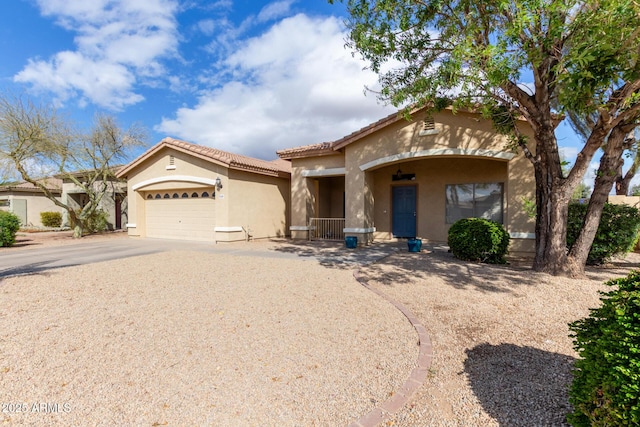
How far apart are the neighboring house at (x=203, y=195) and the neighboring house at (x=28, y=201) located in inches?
464

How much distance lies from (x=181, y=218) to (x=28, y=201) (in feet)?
55.8

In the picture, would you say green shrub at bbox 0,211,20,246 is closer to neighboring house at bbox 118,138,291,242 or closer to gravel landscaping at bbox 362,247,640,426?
neighboring house at bbox 118,138,291,242

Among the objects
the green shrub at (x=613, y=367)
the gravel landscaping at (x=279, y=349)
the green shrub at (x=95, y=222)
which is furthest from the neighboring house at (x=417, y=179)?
the green shrub at (x=95, y=222)

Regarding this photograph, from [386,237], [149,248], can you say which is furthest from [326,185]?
[149,248]

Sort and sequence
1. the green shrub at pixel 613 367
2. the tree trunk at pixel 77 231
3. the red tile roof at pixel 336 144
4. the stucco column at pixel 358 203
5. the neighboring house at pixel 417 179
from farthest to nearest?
the tree trunk at pixel 77 231 < the stucco column at pixel 358 203 < the red tile roof at pixel 336 144 < the neighboring house at pixel 417 179 < the green shrub at pixel 613 367

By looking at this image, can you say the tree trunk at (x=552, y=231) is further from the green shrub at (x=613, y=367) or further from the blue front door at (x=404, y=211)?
the blue front door at (x=404, y=211)

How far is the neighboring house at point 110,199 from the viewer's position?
21.3 metres

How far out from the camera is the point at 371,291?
627cm

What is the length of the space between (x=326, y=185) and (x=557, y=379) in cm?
1411

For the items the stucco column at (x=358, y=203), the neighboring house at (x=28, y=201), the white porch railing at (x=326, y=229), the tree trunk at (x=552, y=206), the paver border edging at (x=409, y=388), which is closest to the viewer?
the paver border edging at (x=409, y=388)

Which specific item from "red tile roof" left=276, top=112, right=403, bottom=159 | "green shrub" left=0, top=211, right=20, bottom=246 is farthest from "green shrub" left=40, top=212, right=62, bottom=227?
"red tile roof" left=276, top=112, right=403, bottom=159

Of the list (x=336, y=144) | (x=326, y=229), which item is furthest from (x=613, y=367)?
(x=326, y=229)

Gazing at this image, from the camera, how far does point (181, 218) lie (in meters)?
15.4

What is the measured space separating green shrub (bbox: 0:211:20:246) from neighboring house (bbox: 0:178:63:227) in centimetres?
1065
